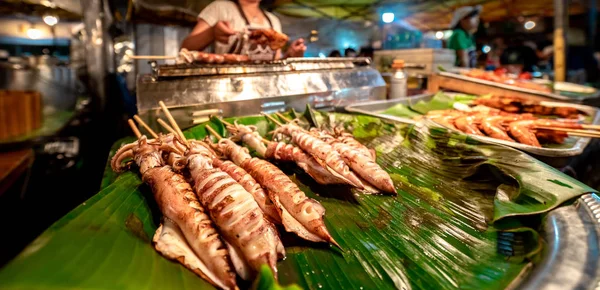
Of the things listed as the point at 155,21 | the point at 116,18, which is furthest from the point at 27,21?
the point at 155,21

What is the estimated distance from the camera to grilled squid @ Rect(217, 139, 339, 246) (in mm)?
1679

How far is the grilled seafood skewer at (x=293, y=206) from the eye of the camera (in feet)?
5.50

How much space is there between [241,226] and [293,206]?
1.38 feet

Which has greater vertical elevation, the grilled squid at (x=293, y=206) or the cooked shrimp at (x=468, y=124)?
the cooked shrimp at (x=468, y=124)

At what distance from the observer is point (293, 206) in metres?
1.80

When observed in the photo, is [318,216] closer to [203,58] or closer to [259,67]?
[259,67]

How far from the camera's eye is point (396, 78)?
17.9ft

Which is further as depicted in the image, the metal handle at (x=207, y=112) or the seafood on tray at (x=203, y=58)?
the seafood on tray at (x=203, y=58)

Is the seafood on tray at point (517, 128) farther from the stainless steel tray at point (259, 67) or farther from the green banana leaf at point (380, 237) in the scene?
the stainless steel tray at point (259, 67)

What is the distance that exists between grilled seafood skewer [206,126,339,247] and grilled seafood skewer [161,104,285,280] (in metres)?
0.18

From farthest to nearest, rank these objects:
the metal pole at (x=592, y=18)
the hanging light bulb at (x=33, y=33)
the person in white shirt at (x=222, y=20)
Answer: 1. the hanging light bulb at (x=33, y=33)
2. the metal pole at (x=592, y=18)
3. the person in white shirt at (x=222, y=20)

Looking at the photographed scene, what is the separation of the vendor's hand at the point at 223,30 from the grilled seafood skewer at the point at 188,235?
3377 millimetres

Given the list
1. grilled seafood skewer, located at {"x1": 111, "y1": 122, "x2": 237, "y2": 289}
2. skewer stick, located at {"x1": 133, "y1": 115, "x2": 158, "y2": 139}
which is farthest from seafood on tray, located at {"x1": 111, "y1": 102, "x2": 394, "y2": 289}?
skewer stick, located at {"x1": 133, "y1": 115, "x2": 158, "y2": 139}

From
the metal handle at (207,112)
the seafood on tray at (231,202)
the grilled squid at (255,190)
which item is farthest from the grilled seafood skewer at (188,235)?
the metal handle at (207,112)
